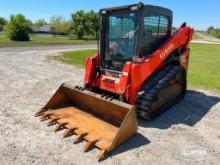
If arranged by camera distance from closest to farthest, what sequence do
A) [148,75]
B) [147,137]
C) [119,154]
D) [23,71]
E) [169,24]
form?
1. [119,154]
2. [147,137]
3. [148,75]
4. [169,24]
5. [23,71]

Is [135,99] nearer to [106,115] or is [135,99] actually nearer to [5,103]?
[106,115]

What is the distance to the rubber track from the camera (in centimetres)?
538

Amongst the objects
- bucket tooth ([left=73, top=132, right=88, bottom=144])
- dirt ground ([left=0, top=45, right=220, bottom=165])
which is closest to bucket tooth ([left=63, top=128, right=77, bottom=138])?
dirt ground ([left=0, top=45, right=220, bottom=165])

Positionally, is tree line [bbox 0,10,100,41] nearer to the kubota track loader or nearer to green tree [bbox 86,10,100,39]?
green tree [bbox 86,10,100,39]

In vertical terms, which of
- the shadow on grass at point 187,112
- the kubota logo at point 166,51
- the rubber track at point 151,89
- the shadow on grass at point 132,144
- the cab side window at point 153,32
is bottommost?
the shadow on grass at point 187,112

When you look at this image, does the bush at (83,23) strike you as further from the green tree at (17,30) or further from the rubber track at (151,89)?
the rubber track at (151,89)

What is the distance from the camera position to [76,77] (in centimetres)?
1077

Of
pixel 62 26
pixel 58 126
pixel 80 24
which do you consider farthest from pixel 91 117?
pixel 62 26

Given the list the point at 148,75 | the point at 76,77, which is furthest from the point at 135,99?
the point at 76,77

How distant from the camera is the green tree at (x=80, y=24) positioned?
57859 millimetres

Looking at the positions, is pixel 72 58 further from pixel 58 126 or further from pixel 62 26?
pixel 62 26

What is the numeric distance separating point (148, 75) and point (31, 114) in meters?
2.78

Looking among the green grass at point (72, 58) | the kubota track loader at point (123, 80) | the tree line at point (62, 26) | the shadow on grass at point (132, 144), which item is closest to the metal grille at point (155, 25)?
the kubota track loader at point (123, 80)

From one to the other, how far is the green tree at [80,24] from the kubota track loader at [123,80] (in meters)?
52.3
